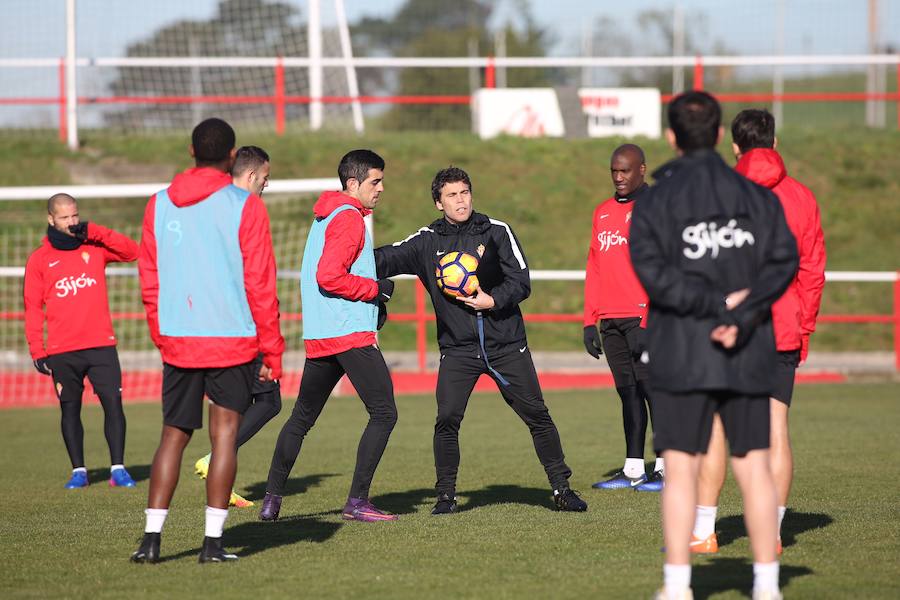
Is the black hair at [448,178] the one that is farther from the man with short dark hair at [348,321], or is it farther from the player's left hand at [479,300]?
the player's left hand at [479,300]

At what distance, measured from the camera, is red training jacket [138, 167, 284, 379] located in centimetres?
540

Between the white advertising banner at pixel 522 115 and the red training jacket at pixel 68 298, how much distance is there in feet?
49.1

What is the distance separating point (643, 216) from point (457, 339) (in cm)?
283

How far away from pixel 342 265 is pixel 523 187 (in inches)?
606

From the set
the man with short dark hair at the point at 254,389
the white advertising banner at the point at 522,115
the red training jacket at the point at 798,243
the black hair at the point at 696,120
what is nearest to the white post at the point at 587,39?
the white advertising banner at the point at 522,115

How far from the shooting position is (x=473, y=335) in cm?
714

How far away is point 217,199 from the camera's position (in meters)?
5.44

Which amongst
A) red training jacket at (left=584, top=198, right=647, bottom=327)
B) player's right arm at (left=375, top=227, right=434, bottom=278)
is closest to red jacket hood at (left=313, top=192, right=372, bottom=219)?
player's right arm at (left=375, top=227, right=434, bottom=278)

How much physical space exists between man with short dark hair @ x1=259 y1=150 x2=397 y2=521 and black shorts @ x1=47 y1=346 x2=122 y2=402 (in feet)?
7.94

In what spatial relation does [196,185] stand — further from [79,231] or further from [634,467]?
[634,467]

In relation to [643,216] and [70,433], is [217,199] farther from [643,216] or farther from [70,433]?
[70,433]

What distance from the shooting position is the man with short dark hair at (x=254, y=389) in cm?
714

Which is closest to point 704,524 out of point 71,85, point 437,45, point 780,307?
point 780,307

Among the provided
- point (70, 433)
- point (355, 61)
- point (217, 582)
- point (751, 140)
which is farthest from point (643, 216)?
point (355, 61)
